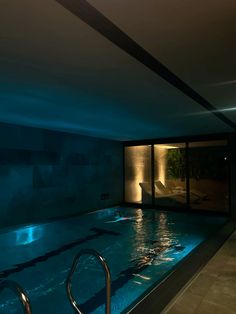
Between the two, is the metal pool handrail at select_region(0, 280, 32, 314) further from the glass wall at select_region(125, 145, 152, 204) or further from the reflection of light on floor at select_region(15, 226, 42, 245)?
the glass wall at select_region(125, 145, 152, 204)

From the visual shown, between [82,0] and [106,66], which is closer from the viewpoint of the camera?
[82,0]

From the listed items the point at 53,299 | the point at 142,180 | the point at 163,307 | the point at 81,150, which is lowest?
the point at 53,299

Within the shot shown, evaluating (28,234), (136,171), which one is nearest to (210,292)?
(28,234)

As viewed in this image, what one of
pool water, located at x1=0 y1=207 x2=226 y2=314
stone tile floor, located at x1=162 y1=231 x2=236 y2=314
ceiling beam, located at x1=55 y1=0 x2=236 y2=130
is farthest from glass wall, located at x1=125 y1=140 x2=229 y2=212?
ceiling beam, located at x1=55 y1=0 x2=236 y2=130

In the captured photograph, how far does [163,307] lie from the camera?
2355 millimetres

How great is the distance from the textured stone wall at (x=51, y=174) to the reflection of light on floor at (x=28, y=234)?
24 cm

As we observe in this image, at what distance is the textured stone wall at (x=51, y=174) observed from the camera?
18.1ft

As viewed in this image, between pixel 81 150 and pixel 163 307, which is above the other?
pixel 81 150

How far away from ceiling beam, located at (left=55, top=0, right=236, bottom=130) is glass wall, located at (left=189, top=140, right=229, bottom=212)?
5.36 meters

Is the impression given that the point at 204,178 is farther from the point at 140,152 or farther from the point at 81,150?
the point at 81,150

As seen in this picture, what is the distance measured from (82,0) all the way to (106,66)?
0.91m

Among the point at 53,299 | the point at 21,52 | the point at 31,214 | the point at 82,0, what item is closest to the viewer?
the point at 82,0

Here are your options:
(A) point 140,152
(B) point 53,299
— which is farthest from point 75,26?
(A) point 140,152

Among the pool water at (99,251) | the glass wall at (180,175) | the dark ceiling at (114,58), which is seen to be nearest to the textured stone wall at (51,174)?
the pool water at (99,251)
